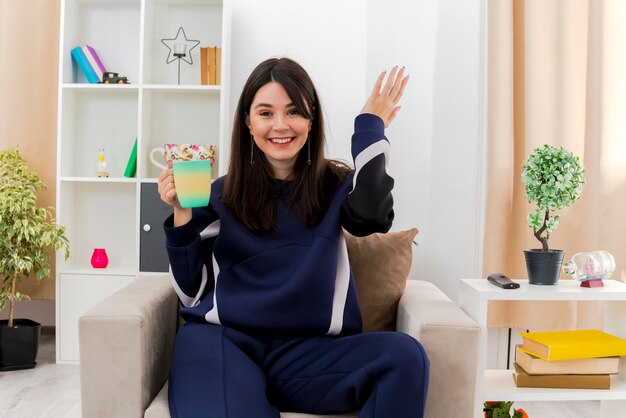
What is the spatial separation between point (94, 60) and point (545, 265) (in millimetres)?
2153

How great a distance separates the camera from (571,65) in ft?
8.52

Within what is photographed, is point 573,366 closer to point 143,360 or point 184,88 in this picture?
point 143,360

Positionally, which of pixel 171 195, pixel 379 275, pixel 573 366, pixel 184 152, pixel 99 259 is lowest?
pixel 573 366

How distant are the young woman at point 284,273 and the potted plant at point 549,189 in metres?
0.41

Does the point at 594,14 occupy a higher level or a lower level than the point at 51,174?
higher

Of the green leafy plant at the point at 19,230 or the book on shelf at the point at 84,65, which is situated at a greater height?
the book on shelf at the point at 84,65

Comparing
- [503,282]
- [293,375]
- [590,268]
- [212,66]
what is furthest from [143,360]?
[212,66]

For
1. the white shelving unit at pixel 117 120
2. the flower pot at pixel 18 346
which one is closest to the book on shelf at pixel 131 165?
the white shelving unit at pixel 117 120

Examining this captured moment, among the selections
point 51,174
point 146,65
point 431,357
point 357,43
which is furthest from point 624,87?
point 51,174

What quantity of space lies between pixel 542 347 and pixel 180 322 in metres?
0.97

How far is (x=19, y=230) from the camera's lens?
291 cm

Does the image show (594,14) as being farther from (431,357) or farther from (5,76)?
(5,76)

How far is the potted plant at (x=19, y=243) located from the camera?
9.50 feet

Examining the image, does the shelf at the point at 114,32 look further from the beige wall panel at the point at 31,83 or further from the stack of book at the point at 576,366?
the stack of book at the point at 576,366
